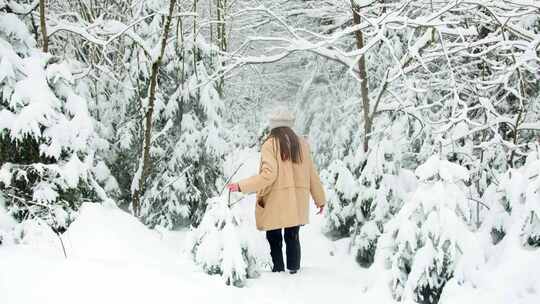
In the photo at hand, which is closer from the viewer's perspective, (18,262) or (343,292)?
(18,262)

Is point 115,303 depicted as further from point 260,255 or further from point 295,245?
point 295,245

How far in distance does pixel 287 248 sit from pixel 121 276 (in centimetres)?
169

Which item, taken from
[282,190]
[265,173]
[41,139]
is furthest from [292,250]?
[41,139]

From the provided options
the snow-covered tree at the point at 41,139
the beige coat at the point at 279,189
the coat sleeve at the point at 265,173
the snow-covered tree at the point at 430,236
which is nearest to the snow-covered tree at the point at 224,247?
the coat sleeve at the point at 265,173

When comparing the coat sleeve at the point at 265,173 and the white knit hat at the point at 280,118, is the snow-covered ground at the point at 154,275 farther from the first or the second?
the white knit hat at the point at 280,118

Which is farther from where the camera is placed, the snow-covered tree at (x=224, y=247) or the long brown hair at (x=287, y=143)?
the long brown hair at (x=287, y=143)

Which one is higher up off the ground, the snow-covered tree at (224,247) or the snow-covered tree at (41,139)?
the snow-covered tree at (41,139)

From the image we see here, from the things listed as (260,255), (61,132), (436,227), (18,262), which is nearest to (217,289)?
(260,255)

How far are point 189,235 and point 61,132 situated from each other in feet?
4.84

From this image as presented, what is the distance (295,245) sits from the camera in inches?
179

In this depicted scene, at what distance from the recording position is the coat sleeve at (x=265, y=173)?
4270mm

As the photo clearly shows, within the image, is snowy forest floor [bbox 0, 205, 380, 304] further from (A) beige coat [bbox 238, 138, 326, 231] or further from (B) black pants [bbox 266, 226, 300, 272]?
(A) beige coat [bbox 238, 138, 326, 231]

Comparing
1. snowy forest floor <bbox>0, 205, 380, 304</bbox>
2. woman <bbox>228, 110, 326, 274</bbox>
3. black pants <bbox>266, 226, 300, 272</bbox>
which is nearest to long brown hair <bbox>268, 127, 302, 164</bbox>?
woman <bbox>228, 110, 326, 274</bbox>

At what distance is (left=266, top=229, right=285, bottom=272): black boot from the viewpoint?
14.9ft
